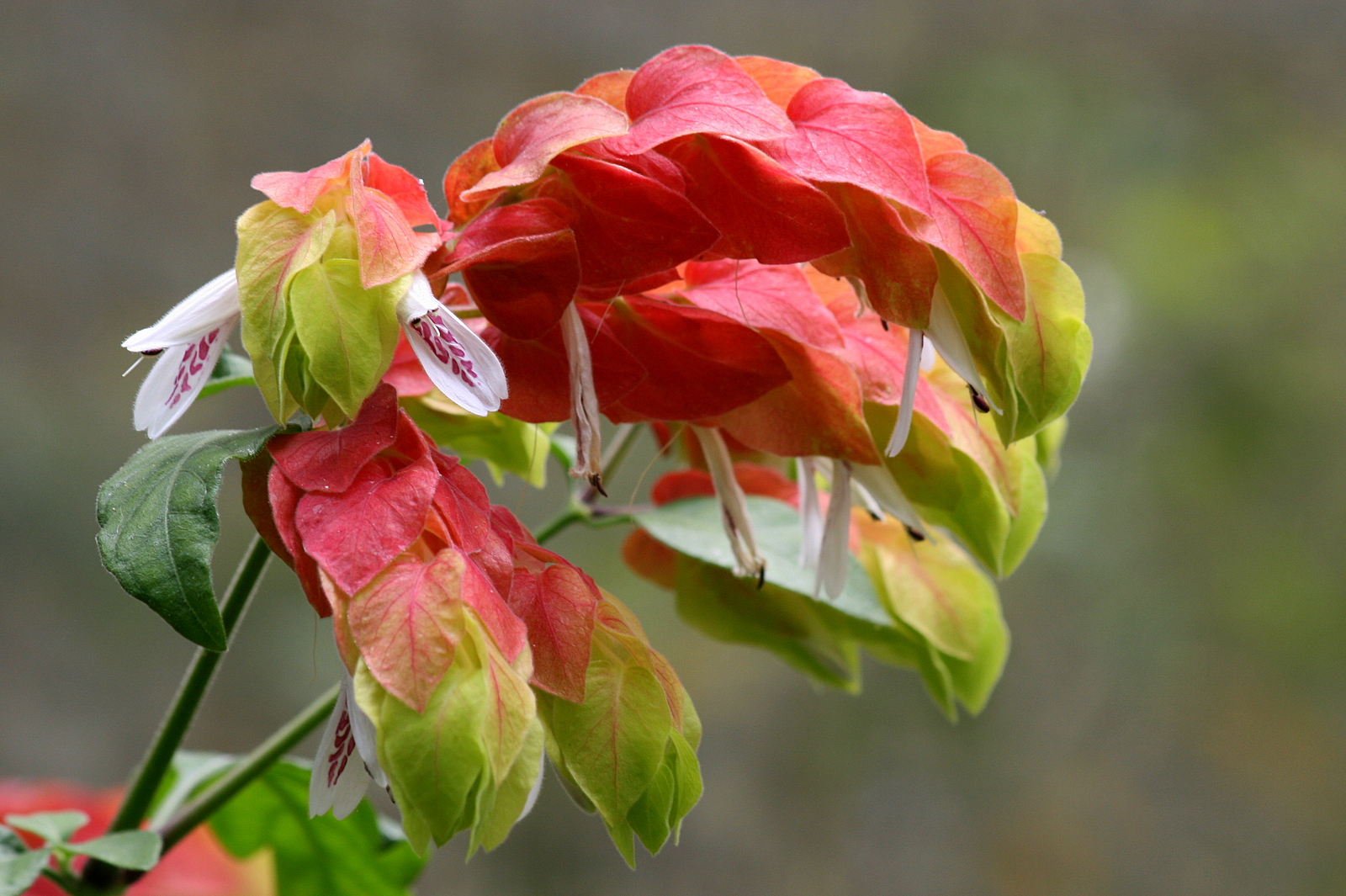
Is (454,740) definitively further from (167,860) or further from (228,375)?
(167,860)

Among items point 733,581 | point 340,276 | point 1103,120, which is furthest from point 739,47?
point 340,276

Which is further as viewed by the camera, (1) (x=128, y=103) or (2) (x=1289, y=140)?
(2) (x=1289, y=140)

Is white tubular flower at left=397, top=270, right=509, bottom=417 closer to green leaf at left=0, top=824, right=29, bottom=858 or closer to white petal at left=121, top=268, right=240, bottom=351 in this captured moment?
white petal at left=121, top=268, right=240, bottom=351

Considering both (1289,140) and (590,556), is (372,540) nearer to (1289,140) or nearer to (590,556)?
(590,556)

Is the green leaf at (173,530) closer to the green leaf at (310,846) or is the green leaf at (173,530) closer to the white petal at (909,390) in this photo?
the white petal at (909,390)

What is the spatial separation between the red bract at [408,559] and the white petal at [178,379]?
0.03 meters

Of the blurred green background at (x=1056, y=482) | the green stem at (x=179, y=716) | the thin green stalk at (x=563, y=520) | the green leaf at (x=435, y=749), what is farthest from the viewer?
the blurred green background at (x=1056, y=482)

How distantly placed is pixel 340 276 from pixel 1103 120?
222 cm

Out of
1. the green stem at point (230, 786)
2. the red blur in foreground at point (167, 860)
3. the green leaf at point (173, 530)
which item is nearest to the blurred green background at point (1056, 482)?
the red blur in foreground at point (167, 860)

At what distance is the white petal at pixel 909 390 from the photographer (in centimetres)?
25

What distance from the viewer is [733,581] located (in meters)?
0.39

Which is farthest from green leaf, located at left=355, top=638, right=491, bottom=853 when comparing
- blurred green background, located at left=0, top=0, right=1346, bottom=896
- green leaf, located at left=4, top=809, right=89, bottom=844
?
blurred green background, located at left=0, top=0, right=1346, bottom=896

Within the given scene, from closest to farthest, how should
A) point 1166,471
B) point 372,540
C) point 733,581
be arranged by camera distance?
point 372,540, point 733,581, point 1166,471

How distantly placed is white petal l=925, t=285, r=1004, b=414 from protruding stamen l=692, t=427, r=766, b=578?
87mm
